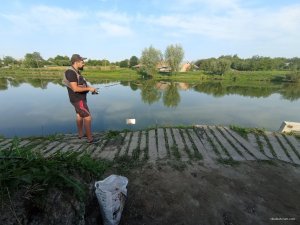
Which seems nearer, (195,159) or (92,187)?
(92,187)

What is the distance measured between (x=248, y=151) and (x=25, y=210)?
5411 mm

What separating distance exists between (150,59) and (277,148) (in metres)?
55.1

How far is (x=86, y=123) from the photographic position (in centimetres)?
609

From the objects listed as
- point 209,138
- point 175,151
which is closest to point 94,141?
point 175,151

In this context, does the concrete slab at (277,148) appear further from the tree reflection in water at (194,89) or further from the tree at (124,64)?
the tree at (124,64)

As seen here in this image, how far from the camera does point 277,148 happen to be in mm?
6332

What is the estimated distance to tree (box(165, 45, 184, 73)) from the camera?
60322 millimetres

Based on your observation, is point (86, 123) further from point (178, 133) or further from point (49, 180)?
point (49, 180)

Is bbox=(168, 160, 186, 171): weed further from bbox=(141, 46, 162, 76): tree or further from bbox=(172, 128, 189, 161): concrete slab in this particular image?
bbox=(141, 46, 162, 76): tree

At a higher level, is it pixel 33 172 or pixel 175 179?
pixel 33 172

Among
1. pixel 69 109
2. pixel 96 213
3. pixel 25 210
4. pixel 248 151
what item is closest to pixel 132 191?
pixel 96 213

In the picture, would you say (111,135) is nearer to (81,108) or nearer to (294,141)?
(81,108)

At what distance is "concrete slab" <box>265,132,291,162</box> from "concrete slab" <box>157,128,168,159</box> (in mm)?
2849

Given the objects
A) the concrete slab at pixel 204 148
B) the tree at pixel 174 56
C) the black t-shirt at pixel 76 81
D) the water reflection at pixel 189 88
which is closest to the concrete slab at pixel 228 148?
the concrete slab at pixel 204 148
